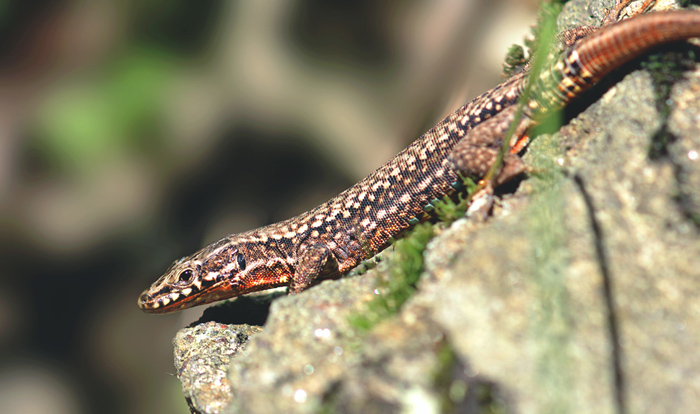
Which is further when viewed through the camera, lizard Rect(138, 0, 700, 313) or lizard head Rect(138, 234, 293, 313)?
lizard head Rect(138, 234, 293, 313)

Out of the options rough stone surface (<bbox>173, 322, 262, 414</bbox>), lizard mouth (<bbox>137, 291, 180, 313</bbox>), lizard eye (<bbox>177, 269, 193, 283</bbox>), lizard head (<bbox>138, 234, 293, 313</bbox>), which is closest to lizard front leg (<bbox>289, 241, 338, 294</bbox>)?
lizard head (<bbox>138, 234, 293, 313</bbox>)

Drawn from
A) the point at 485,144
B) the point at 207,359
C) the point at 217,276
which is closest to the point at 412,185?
the point at 485,144

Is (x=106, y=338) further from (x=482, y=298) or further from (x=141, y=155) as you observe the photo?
(x=482, y=298)

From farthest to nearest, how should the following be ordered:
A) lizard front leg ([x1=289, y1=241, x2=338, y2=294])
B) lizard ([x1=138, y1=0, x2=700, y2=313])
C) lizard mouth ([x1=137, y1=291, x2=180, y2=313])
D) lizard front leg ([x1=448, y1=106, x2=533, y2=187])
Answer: lizard mouth ([x1=137, y1=291, x2=180, y2=313]) → lizard front leg ([x1=289, y1=241, x2=338, y2=294]) → lizard front leg ([x1=448, y1=106, x2=533, y2=187]) → lizard ([x1=138, y1=0, x2=700, y2=313])

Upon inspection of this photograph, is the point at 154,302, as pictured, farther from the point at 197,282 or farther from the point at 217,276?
the point at 217,276

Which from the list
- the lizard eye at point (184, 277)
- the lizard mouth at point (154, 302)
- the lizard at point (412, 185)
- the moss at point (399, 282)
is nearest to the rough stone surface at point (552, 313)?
the moss at point (399, 282)

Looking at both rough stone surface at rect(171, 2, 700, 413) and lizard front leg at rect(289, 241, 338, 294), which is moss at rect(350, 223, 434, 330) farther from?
lizard front leg at rect(289, 241, 338, 294)

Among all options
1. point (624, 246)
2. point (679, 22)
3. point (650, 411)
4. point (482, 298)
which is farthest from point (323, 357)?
point (679, 22)
